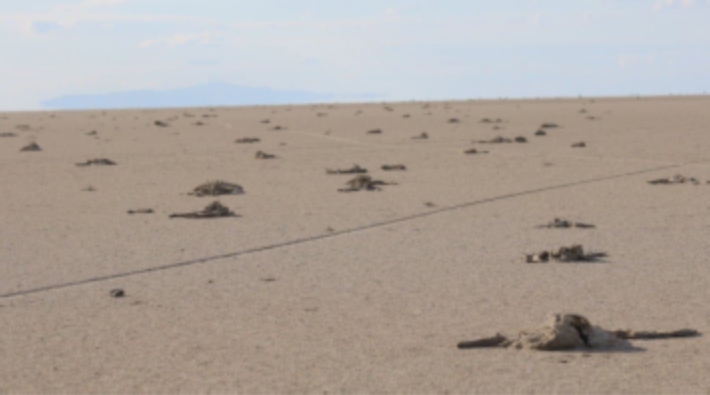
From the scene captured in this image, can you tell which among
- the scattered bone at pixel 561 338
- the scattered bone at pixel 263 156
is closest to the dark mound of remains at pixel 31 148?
the scattered bone at pixel 263 156

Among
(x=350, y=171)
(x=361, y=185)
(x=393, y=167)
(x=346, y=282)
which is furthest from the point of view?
(x=393, y=167)

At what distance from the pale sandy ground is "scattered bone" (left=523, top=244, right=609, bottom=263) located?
152mm

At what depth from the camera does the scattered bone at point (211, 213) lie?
41.2ft

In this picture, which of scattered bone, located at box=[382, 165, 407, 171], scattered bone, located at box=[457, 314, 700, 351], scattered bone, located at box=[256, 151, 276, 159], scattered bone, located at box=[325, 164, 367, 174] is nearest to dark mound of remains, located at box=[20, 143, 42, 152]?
scattered bone, located at box=[256, 151, 276, 159]

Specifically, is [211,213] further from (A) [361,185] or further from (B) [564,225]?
(B) [564,225]

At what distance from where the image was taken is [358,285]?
825 centimetres

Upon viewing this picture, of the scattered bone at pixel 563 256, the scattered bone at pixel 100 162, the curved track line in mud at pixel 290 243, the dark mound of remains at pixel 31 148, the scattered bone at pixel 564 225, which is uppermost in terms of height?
the scattered bone at pixel 563 256

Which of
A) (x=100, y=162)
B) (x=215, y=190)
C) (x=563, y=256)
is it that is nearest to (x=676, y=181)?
(x=215, y=190)

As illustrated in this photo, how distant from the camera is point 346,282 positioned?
330 inches

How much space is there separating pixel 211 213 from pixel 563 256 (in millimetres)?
4689

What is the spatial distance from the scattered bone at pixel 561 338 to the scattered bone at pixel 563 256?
2812 mm

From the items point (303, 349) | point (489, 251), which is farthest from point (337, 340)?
point (489, 251)

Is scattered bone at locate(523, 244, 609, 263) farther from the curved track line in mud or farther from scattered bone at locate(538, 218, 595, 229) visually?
the curved track line in mud

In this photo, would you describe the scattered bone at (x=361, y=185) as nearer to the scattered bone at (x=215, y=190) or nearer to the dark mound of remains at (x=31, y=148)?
the scattered bone at (x=215, y=190)
